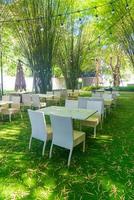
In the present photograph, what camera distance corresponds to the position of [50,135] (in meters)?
4.26

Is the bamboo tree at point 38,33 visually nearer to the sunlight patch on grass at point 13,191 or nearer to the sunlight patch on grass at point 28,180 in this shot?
the sunlight patch on grass at point 28,180

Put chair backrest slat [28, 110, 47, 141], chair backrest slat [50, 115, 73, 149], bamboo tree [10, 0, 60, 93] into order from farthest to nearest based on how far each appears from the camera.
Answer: bamboo tree [10, 0, 60, 93] < chair backrest slat [28, 110, 47, 141] < chair backrest slat [50, 115, 73, 149]

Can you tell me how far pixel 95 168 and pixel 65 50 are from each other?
450 inches

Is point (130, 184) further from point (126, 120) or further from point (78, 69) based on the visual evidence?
point (78, 69)

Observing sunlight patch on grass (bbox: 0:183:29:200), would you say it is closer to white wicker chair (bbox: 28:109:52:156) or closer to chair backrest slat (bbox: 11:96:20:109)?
white wicker chair (bbox: 28:109:52:156)

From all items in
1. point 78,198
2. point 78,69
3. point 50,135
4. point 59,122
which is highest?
point 78,69

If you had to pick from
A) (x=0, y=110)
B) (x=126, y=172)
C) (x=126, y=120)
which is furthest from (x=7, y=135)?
(x=126, y=120)

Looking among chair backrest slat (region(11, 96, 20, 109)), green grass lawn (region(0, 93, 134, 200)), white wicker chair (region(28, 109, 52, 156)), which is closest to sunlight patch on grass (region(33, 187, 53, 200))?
green grass lawn (region(0, 93, 134, 200))

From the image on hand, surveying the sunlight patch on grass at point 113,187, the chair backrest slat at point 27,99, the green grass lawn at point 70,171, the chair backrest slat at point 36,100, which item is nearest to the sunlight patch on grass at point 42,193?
the green grass lawn at point 70,171

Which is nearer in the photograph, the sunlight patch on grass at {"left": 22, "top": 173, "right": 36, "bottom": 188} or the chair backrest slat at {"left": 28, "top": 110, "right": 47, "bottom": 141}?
the sunlight patch on grass at {"left": 22, "top": 173, "right": 36, "bottom": 188}

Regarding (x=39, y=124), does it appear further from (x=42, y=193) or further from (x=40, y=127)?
(x=42, y=193)

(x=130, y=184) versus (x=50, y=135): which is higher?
(x=50, y=135)

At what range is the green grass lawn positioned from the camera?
2.98 metres

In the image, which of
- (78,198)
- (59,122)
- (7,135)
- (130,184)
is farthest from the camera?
(7,135)
